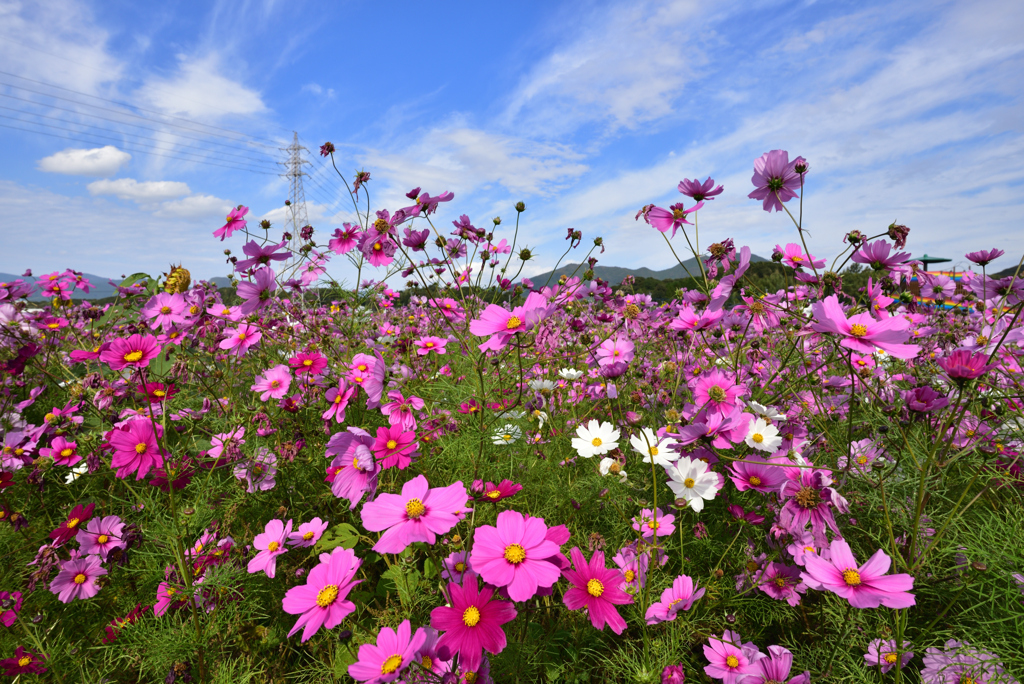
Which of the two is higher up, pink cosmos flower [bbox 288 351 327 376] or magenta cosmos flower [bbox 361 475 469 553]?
pink cosmos flower [bbox 288 351 327 376]

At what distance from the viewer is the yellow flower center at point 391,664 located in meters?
0.67

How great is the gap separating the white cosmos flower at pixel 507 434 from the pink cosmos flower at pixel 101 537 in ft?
3.72

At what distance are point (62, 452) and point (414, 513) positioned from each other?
1.51 metres

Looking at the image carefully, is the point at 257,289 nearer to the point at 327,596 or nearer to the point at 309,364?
the point at 309,364

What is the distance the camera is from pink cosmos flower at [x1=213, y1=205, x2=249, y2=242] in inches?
58.6

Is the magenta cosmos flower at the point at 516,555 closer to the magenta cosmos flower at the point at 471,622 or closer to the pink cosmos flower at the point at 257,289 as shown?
the magenta cosmos flower at the point at 471,622

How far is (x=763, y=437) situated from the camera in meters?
1.02

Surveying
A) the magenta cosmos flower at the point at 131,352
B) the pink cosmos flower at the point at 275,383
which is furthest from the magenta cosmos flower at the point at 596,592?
the pink cosmos flower at the point at 275,383

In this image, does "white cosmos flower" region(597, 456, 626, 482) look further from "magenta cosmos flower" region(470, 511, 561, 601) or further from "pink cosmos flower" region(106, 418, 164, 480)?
"pink cosmos flower" region(106, 418, 164, 480)

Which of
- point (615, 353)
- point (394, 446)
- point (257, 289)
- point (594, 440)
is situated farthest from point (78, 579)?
point (615, 353)

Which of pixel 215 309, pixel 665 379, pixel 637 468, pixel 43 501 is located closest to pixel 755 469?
pixel 637 468

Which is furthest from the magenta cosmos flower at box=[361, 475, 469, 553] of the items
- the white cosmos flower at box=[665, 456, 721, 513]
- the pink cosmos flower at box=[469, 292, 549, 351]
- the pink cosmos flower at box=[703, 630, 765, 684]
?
the pink cosmos flower at box=[703, 630, 765, 684]

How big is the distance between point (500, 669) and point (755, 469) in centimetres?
71

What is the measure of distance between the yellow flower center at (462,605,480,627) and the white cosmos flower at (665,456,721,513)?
533 mm
